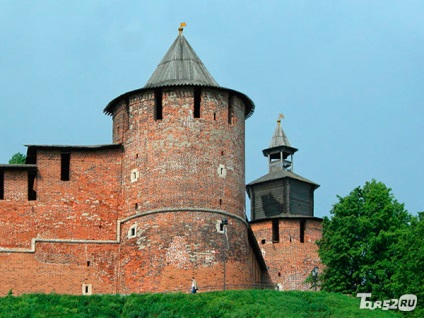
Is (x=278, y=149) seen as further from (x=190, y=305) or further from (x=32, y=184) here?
(x=190, y=305)

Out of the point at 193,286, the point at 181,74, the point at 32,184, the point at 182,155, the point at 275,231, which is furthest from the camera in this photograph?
the point at 275,231

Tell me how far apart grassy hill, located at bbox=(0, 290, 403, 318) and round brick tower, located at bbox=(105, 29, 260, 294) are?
4.13m

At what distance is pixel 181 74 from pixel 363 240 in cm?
1066

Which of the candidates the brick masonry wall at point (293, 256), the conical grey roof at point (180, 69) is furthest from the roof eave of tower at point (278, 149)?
the conical grey roof at point (180, 69)

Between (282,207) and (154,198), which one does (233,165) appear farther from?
(282,207)

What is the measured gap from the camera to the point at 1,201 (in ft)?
177

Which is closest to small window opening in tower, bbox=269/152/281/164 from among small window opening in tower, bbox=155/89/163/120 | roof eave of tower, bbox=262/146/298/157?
roof eave of tower, bbox=262/146/298/157

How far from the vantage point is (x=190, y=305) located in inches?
1849

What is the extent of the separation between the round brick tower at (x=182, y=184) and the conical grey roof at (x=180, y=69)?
0.05 metres

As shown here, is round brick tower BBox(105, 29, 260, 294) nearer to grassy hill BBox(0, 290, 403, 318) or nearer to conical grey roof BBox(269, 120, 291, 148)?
grassy hill BBox(0, 290, 403, 318)

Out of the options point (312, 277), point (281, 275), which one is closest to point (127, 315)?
point (312, 277)

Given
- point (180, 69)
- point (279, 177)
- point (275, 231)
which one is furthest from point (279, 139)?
point (180, 69)

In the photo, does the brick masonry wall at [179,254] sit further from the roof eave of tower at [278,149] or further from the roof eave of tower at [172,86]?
the roof eave of tower at [278,149]

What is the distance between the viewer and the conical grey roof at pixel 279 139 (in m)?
78.2
